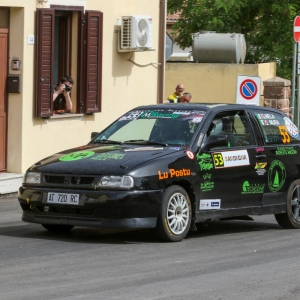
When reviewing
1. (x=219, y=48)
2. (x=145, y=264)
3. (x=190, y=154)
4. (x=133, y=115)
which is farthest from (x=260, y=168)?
(x=219, y=48)

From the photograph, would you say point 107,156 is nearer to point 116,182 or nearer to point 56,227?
point 116,182

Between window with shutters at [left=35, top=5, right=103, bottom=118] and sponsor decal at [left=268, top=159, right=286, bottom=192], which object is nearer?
sponsor decal at [left=268, top=159, right=286, bottom=192]

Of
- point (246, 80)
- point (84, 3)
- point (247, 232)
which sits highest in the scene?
point (84, 3)

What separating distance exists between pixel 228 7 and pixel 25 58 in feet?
51.0

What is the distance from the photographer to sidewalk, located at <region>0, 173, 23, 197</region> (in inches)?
648

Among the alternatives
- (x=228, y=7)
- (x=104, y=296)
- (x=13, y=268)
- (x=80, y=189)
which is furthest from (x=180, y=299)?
(x=228, y=7)

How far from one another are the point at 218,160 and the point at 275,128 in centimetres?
155

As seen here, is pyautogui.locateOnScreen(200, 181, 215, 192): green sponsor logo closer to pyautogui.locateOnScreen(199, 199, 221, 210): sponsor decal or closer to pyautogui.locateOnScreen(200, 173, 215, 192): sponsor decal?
pyautogui.locateOnScreen(200, 173, 215, 192): sponsor decal

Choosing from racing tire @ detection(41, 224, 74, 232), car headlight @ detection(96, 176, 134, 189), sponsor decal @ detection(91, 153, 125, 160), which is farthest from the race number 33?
racing tire @ detection(41, 224, 74, 232)

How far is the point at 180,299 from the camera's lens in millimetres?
7984

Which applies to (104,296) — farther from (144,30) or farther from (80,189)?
(144,30)

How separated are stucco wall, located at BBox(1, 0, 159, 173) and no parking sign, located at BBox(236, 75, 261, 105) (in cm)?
224

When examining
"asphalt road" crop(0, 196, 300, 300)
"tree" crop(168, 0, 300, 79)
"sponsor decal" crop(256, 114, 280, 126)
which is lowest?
"asphalt road" crop(0, 196, 300, 300)

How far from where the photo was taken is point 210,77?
2694 centimetres
